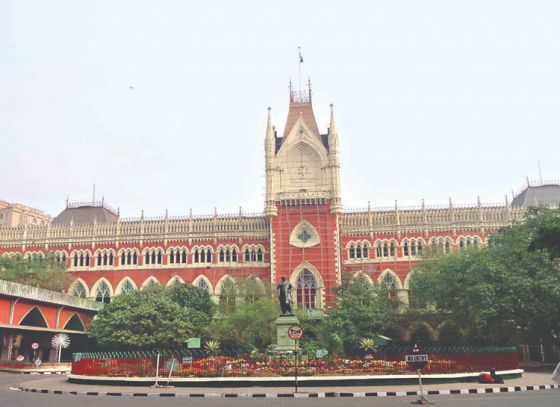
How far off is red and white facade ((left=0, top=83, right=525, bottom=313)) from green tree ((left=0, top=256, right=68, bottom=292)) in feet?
8.44

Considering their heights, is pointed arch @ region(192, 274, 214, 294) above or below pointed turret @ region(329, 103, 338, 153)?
below

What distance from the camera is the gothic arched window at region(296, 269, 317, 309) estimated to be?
48.4 m

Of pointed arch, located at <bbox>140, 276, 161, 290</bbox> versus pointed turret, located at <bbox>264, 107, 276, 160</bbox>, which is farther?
pointed turret, located at <bbox>264, 107, 276, 160</bbox>

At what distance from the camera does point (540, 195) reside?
53.6 m

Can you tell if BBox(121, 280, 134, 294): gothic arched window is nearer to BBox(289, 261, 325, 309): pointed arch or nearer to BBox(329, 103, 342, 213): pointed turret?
BBox(289, 261, 325, 309): pointed arch

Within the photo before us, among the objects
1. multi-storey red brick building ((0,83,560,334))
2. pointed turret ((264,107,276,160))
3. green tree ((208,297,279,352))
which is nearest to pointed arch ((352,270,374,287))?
multi-storey red brick building ((0,83,560,334))

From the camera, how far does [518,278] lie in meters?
30.8

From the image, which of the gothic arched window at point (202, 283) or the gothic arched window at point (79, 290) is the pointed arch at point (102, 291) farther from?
the gothic arched window at point (202, 283)

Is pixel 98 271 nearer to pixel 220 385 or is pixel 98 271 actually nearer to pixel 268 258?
pixel 268 258

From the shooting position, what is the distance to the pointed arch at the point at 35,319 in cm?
4000

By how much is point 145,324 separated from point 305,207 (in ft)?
61.0

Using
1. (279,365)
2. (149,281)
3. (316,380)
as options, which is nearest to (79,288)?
(149,281)

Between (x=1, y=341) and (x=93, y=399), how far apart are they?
28.9 meters

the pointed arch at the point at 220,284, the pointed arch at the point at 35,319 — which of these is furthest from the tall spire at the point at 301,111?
the pointed arch at the point at 35,319
